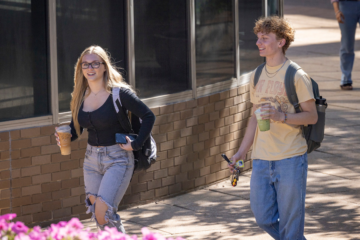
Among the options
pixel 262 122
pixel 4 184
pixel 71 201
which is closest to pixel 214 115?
pixel 71 201

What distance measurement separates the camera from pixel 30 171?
19.5ft

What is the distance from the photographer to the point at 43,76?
598 centimetres

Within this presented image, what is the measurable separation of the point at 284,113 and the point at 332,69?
434 inches

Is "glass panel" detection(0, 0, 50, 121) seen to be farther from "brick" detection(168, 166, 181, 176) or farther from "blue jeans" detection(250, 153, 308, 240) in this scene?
"blue jeans" detection(250, 153, 308, 240)

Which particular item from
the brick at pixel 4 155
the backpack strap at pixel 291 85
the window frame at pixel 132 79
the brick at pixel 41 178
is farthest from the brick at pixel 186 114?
the backpack strap at pixel 291 85

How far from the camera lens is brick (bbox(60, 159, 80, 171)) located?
617cm

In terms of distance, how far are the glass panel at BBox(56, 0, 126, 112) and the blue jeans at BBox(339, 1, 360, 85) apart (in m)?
6.33

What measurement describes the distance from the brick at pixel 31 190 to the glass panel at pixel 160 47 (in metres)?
1.49

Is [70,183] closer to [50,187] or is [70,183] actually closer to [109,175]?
[50,187]

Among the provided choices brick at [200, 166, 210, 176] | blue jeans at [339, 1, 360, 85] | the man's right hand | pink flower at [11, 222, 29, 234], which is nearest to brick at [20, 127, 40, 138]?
brick at [200, 166, 210, 176]

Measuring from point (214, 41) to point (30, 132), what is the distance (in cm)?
275

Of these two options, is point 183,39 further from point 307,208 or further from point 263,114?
point 263,114

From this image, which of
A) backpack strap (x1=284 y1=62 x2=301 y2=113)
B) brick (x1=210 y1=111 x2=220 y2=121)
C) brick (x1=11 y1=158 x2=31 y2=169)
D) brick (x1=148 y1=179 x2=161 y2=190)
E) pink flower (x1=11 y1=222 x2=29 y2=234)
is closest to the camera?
pink flower (x1=11 y1=222 x2=29 y2=234)

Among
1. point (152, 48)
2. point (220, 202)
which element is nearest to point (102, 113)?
point (152, 48)
